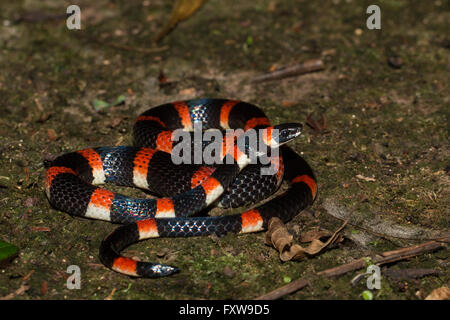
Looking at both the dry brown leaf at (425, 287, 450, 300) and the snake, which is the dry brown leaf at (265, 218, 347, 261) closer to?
the snake

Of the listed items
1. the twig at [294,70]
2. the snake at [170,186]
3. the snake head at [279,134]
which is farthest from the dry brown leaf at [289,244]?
the twig at [294,70]

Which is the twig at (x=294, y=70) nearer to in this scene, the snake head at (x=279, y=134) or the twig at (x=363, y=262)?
the snake head at (x=279, y=134)

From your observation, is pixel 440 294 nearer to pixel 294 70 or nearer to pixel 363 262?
pixel 363 262

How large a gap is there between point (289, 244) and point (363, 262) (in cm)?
73

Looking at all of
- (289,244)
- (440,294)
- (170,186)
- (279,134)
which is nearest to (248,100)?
(279,134)

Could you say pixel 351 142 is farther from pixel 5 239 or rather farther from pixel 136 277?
pixel 5 239

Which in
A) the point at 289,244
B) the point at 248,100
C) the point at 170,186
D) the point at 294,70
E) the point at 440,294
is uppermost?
the point at 294,70

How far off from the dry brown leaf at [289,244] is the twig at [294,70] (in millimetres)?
3591

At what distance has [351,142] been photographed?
7016mm

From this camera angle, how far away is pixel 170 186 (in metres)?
5.98

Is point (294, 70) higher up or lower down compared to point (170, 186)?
higher up

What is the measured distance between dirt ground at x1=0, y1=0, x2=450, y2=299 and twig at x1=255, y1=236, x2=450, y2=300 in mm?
67

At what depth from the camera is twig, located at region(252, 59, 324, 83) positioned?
27.5ft
